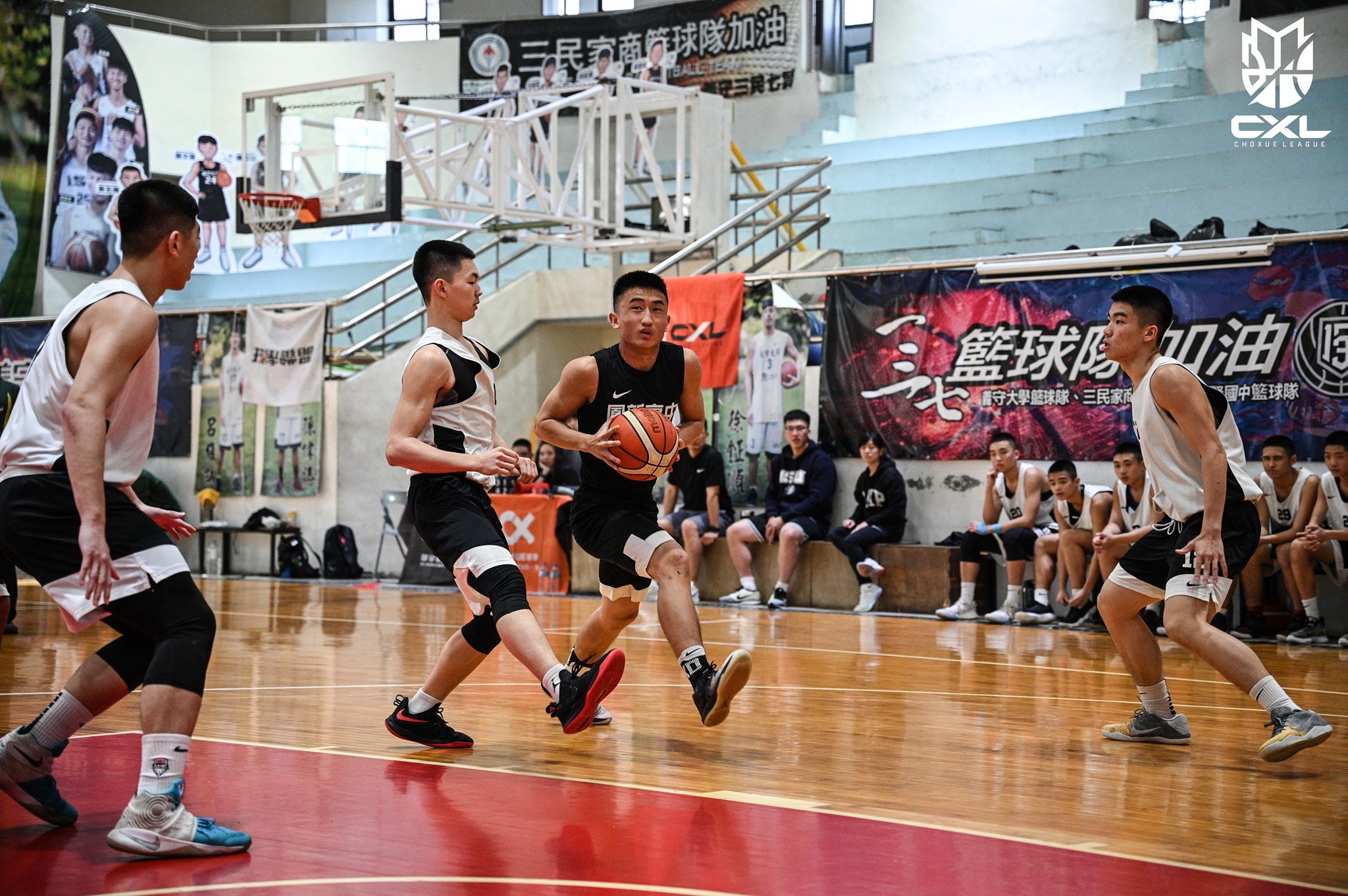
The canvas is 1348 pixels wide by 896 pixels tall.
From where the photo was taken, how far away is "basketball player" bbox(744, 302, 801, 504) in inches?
488

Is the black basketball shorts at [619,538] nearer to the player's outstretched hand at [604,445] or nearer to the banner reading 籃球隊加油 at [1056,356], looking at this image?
the player's outstretched hand at [604,445]

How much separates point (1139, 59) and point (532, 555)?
30.2 feet

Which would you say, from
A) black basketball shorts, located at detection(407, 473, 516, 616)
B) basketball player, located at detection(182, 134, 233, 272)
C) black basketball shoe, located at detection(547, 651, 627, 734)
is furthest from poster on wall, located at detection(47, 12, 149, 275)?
black basketball shoe, located at detection(547, 651, 627, 734)

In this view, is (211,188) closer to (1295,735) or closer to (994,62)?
(994,62)

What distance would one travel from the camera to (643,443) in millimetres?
5148

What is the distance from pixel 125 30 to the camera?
66.4ft

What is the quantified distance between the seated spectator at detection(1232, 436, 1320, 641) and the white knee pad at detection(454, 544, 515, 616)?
6.56 meters

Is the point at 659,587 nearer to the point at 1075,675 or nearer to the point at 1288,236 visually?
the point at 1075,675

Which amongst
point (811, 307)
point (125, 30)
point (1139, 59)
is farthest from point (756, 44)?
point (125, 30)

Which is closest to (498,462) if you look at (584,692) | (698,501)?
(584,692)

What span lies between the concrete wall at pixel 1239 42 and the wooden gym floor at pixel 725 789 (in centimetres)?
909

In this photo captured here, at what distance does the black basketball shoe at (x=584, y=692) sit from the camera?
4.25 m

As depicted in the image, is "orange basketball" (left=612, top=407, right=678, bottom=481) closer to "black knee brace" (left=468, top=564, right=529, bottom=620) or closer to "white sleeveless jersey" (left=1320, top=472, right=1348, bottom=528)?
"black knee brace" (left=468, top=564, right=529, bottom=620)

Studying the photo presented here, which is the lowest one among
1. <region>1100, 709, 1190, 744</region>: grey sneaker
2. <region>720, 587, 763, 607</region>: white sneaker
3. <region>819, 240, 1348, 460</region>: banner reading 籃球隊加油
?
<region>720, 587, 763, 607</region>: white sneaker
